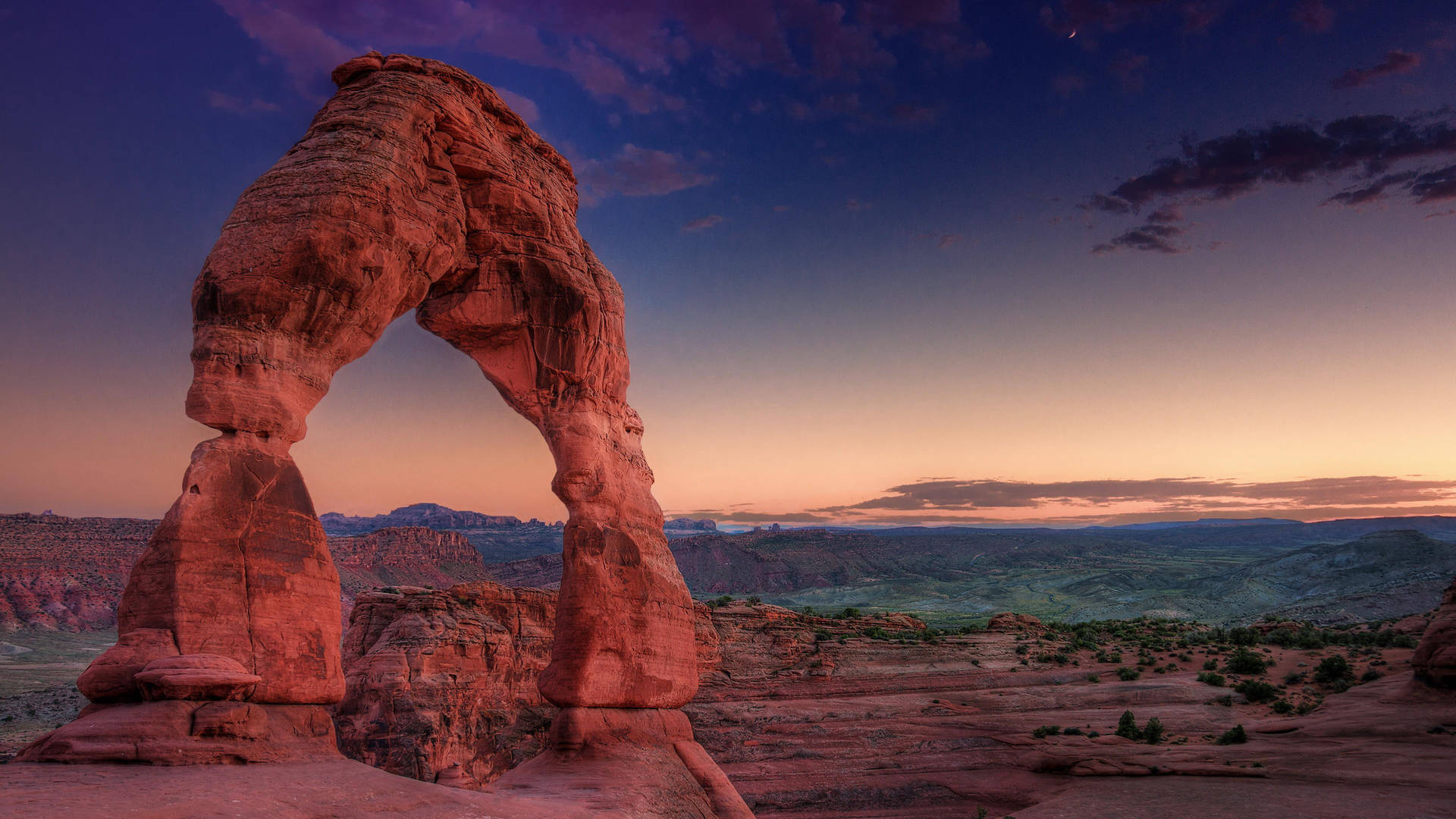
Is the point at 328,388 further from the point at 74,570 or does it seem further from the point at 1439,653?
the point at 74,570

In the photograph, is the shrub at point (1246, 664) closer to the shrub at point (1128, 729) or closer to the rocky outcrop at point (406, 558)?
the shrub at point (1128, 729)

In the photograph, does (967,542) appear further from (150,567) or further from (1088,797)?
(150,567)

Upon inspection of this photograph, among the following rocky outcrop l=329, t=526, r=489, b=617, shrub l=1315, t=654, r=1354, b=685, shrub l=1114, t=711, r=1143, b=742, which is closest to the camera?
shrub l=1114, t=711, r=1143, b=742

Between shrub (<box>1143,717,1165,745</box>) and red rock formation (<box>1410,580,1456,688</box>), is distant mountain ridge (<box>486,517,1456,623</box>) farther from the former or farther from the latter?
shrub (<box>1143,717,1165,745</box>)

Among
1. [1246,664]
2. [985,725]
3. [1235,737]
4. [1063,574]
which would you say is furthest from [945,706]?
[1063,574]

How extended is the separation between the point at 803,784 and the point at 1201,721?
45.5ft

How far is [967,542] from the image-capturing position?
6211 inches

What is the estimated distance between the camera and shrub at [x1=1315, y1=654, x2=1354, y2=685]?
27.6 metres

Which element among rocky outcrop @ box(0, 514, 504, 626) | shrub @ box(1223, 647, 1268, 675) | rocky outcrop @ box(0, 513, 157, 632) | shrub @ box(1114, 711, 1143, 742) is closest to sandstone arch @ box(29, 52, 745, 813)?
shrub @ box(1114, 711, 1143, 742)

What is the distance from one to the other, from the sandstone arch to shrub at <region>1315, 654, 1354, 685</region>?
26.7 m

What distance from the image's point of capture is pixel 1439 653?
65.6 ft

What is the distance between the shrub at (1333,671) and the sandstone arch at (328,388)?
26.7 m

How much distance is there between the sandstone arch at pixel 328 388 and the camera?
8969 mm

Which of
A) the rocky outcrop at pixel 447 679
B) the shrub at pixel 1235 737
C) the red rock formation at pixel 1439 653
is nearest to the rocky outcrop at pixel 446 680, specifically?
the rocky outcrop at pixel 447 679
